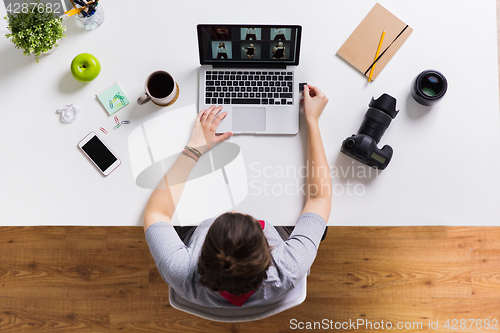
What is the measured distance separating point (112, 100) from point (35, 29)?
11.4 inches

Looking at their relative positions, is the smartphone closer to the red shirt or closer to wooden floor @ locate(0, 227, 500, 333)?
the red shirt

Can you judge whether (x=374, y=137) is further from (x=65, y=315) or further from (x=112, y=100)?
(x=65, y=315)

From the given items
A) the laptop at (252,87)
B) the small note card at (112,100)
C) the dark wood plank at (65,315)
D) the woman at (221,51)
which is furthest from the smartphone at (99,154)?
the dark wood plank at (65,315)

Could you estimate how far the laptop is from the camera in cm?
104

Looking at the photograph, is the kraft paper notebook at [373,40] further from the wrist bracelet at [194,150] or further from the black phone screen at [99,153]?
the black phone screen at [99,153]

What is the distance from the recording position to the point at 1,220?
1.04 metres

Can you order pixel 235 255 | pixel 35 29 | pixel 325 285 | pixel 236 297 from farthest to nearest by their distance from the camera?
1. pixel 325 285
2. pixel 35 29
3. pixel 236 297
4. pixel 235 255

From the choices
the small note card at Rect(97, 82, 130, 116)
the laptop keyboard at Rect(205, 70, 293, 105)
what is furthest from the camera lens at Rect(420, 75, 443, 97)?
the small note card at Rect(97, 82, 130, 116)

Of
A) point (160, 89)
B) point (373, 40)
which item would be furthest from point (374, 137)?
point (160, 89)

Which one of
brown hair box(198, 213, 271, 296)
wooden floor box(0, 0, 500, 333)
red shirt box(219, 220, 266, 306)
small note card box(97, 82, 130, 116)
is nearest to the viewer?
brown hair box(198, 213, 271, 296)

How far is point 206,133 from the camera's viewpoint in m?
1.04

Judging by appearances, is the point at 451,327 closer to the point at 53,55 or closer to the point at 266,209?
the point at 266,209

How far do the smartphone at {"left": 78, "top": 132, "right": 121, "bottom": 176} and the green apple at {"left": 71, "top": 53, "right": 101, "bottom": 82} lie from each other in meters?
0.19

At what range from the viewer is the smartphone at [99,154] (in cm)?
104
